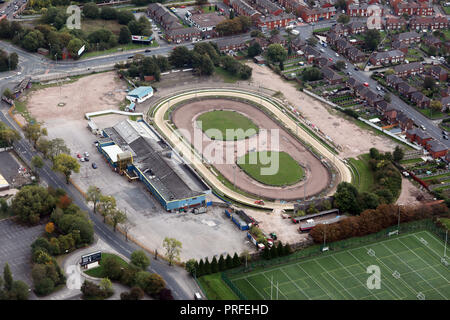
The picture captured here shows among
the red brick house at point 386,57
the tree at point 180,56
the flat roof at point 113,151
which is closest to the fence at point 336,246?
the flat roof at point 113,151

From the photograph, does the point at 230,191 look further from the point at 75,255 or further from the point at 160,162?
the point at 75,255

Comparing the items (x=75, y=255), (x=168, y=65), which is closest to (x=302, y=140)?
(x=168, y=65)

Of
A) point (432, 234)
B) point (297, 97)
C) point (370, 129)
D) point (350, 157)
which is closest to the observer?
point (432, 234)

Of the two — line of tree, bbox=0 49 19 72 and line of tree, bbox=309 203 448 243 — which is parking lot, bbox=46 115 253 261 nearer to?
line of tree, bbox=309 203 448 243

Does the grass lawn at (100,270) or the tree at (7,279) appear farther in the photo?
the grass lawn at (100,270)

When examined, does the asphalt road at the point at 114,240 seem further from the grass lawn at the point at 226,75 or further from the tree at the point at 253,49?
the tree at the point at 253,49

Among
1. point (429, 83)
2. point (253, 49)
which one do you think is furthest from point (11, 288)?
point (429, 83)

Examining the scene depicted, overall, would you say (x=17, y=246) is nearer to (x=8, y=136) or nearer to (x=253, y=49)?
(x=8, y=136)
